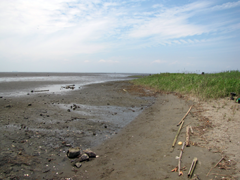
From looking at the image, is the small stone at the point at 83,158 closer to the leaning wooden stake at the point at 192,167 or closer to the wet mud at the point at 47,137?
the wet mud at the point at 47,137

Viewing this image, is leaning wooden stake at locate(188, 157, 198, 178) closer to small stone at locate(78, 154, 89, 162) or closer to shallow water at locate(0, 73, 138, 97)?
small stone at locate(78, 154, 89, 162)

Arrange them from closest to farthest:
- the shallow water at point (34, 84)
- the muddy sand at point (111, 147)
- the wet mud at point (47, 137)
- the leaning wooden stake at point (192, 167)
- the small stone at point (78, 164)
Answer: the leaning wooden stake at point (192, 167) < the muddy sand at point (111, 147) < the wet mud at point (47, 137) < the small stone at point (78, 164) < the shallow water at point (34, 84)

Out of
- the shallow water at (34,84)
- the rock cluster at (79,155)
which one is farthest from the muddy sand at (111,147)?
the shallow water at (34,84)

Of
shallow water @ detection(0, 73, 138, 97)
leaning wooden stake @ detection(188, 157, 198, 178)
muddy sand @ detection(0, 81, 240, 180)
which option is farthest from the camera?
shallow water @ detection(0, 73, 138, 97)

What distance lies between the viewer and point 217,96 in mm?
10188

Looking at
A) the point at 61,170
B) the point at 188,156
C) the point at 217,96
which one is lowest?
the point at 61,170

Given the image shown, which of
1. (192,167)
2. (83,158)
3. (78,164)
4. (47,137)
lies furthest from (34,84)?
(192,167)

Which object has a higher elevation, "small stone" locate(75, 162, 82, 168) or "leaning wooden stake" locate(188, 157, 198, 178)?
"leaning wooden stake" locate(188, 157, 198, 178)

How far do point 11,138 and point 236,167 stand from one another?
6.81m

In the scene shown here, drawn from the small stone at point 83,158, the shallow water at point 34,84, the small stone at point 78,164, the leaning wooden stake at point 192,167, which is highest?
the shallow water at point 34,84

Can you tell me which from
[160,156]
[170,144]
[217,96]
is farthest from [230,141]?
[217,96]

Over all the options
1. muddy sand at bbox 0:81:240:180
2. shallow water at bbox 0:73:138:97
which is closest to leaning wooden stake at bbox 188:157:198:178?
muddy sand at bbox 0:81:240:180

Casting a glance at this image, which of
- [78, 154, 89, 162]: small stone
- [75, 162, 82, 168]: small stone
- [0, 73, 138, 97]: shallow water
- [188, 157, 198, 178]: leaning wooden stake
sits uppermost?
[0, 73, 138, 97]: shallow water

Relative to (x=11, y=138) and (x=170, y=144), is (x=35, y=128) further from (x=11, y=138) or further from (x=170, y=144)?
(x=170, y=144)
